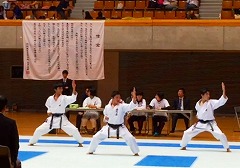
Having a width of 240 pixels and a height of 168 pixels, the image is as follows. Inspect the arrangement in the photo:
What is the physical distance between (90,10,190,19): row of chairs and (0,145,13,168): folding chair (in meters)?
16.0

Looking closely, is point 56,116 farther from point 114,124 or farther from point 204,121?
point 204,121

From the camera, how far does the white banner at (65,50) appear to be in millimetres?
19578

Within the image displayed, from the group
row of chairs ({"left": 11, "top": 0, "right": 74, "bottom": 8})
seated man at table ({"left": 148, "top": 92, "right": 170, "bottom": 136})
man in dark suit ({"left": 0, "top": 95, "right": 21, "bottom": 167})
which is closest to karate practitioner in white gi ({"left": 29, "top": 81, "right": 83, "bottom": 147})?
seated man at table ({"left": 148, "top": 92, "right": 170, "bottom": 136})

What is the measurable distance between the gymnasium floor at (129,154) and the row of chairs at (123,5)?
7686 mm

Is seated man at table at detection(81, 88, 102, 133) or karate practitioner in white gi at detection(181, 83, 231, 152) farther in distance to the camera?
seated man at table at detection(81, 88, 102, 133)

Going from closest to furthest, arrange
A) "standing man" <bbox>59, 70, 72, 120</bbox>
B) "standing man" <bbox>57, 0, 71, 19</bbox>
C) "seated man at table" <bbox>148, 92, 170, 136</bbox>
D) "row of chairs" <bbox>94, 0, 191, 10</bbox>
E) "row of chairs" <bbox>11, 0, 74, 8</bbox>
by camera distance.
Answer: "seated man at table" <bbox>148, 92, 170, 136</bbox> < "standing man" <bbox>59, 70, 72, 120</bbox> < "standing man" <bbox>57, 0, 71, 19</bbox> < "row of chairs" <bbox>94, 0, 191, 10</bbox> < "row of chairs" <bbox>11, 0, 74, 8</bbox>

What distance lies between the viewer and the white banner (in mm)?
19578

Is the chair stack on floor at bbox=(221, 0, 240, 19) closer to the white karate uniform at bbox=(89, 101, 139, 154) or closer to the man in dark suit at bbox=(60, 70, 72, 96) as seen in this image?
the man in dark suit at bbox=(60, 70, 72, 96)

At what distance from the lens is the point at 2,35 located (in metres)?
21.3

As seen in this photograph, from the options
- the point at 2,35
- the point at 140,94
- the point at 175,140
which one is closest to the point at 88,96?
the point at 140,94

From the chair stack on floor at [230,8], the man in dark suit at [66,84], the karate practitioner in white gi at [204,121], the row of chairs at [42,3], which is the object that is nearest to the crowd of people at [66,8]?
the row of chairs at [42,3]

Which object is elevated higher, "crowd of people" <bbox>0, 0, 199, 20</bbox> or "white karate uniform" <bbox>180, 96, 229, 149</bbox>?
"crowd of people" <bbox>0, 0, 199, 20</bbox>

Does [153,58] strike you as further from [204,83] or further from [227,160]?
[227,160]

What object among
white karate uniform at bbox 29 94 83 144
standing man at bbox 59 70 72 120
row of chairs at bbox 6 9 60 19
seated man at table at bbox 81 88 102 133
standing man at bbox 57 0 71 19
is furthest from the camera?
standing man at bbox 57 0 71 19
